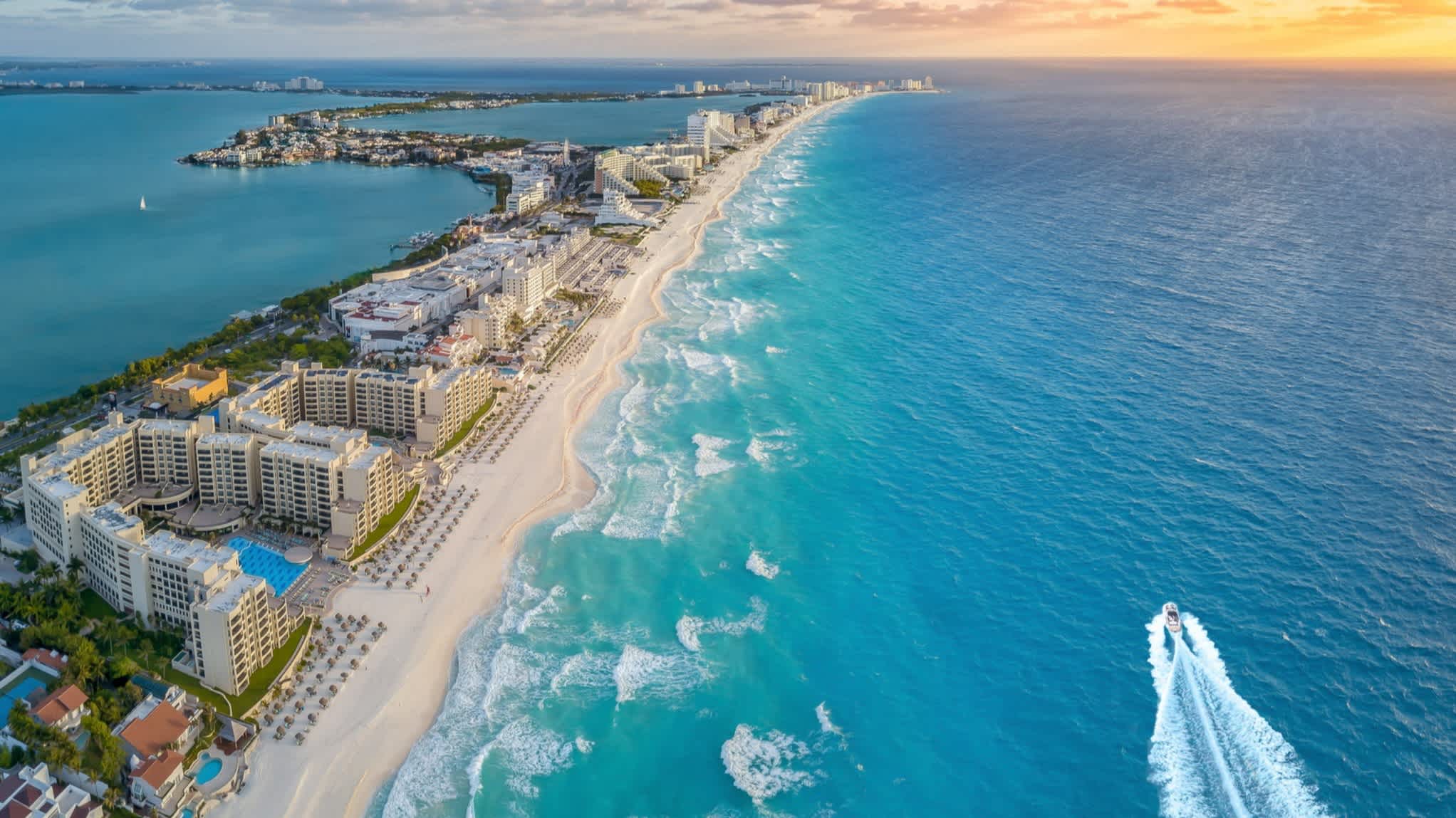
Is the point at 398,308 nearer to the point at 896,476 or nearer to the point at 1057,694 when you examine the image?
the point at 896,476

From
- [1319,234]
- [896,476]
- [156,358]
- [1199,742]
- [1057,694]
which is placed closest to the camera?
[1199,742]

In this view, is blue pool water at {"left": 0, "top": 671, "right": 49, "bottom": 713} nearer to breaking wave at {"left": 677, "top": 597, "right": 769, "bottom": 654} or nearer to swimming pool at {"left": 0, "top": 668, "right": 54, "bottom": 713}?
swimming pool at {"left": 0, "top": 668, "right": 54, "bottom": 713}

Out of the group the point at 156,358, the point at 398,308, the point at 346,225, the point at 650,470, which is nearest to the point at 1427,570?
the point at 650,470

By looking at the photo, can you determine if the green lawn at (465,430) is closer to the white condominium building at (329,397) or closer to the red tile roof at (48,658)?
the white condominium building at (329,397)

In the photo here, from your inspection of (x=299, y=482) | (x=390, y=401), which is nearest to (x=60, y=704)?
(x=299, y=482)

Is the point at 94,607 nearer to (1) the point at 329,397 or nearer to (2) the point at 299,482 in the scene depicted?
(2) the point at 299,482

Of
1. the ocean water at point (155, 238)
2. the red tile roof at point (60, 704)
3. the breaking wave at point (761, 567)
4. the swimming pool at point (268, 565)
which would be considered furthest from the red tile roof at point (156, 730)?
the ocean water at point (155, 238)

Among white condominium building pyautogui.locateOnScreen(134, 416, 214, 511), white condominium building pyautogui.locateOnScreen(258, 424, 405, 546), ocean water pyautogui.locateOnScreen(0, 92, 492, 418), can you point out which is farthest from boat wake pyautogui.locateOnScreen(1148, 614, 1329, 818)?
ocean water pyautogui.locateOnScreen(0, 92, 492, 418)
